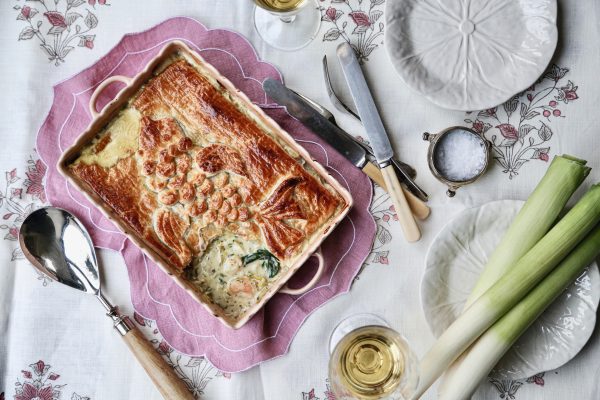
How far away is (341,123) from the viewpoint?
215cm

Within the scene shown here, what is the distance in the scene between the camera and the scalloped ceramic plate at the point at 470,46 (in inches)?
81.3

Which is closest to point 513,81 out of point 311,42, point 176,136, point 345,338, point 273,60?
point 311,42

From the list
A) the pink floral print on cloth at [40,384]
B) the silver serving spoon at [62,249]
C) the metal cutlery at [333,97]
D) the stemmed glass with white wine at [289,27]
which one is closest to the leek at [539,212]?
the metal cutlery at [333,97]

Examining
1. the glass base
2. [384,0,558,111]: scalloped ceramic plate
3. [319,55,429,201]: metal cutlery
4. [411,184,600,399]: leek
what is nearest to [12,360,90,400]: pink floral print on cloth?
the glass base

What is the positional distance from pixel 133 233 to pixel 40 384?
28.4 inches

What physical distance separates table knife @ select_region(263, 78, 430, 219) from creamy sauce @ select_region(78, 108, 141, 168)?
19.8 inches

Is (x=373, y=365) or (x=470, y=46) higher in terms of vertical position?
(x=470, y=46)

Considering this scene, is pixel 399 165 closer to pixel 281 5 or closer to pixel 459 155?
pixel 459 155

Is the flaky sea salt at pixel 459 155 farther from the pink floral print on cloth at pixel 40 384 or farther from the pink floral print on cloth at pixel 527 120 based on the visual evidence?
the pink floral print on cloth at pixel 40 384

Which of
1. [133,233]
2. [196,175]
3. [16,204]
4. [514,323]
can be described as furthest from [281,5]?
[514,323]

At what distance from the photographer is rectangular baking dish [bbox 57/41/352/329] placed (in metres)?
1.97

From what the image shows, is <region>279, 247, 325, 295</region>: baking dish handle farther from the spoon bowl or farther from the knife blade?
the spoon bowl

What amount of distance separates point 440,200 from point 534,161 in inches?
15.3

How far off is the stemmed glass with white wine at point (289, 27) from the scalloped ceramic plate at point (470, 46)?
29cm
